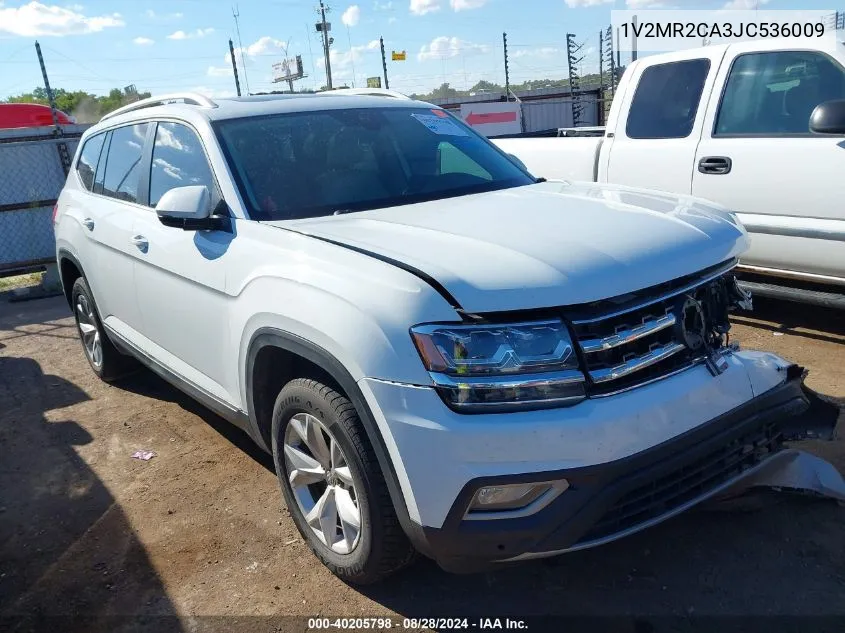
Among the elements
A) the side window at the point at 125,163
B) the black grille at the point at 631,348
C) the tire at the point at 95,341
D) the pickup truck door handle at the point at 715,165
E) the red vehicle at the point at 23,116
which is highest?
the red vehicle at the point at 23,116

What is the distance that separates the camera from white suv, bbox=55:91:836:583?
214cm

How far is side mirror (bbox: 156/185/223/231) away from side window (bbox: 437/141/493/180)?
3.84ft

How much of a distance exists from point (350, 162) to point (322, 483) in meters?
1.53

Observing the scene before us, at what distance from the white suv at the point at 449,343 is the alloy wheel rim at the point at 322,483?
0.01 metres

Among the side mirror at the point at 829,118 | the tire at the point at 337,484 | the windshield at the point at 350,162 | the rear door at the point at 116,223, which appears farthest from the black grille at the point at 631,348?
the rear door at the point at 116,223

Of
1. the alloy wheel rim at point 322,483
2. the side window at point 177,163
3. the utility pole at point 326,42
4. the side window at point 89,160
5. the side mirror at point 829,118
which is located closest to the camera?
the alloy wheel rim at point 322,483

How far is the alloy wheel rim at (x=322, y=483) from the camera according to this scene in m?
2.62

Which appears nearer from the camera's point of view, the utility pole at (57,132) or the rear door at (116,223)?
the rear door at (116,223)

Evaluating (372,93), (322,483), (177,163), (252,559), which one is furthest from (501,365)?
(372,93)

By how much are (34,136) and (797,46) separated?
31.4 ft

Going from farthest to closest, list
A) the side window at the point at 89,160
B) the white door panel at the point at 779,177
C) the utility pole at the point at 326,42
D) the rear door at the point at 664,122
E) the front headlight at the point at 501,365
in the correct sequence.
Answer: the utility pole at the point at 326,42 → the rear door at the point at 664,122 → the side window at the point at 89,160 → the white door panel at the point at 779,177 → the front headlight at the point at 501,365

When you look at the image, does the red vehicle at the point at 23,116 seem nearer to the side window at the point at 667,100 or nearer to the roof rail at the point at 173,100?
the roof rail at the point at 173,100

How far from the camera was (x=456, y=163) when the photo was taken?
373cm

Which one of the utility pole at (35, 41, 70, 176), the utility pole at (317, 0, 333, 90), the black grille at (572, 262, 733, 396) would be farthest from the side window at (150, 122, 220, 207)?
the utility pole at (317, 0, 333, 90)
